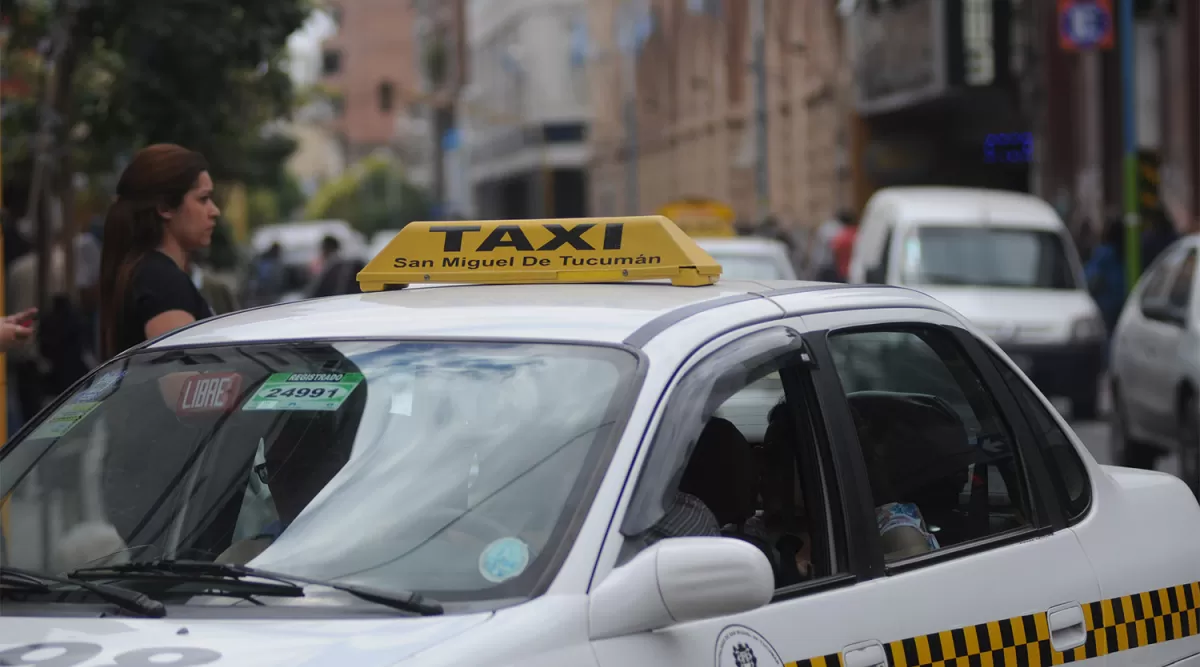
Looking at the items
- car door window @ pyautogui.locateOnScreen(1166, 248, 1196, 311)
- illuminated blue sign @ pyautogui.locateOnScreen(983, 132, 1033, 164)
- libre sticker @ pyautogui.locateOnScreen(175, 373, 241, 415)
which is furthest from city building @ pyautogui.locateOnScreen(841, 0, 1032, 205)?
libre sticker @ pyautogui.locateOnScreen(175, 373, 241, 415)

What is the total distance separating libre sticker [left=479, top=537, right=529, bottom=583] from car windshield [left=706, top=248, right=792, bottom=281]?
10.3m

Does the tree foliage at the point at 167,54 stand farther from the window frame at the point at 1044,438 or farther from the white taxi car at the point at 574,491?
the window frame at the point at 1044,438

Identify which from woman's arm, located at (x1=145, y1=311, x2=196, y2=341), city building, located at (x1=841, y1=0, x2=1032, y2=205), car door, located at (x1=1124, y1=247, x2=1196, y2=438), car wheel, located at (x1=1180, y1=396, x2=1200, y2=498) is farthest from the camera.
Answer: city building, located at (x1=841, y1=0, x2=1032, y2=205)

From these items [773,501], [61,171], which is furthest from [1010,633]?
[61,171]

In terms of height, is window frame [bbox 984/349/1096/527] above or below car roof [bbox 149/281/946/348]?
below

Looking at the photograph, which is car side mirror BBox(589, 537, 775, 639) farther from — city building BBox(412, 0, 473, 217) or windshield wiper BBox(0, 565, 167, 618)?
city building BBox(412, 0, 473, 217)

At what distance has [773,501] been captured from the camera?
4176 millimetres

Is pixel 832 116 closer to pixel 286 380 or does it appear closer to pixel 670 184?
pixel 670 184

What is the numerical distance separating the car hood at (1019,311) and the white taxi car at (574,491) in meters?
12.4

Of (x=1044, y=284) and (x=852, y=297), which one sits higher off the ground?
(x=852, y=297)

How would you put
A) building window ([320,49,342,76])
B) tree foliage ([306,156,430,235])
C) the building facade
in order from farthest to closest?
building window ([320,49,342,76]) < tree foliage ([306,156,430,235]) < the building facade

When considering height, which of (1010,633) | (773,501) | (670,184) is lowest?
(670,184)

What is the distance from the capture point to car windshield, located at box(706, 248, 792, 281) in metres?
13.8

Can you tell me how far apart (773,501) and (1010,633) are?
528 millimetres
